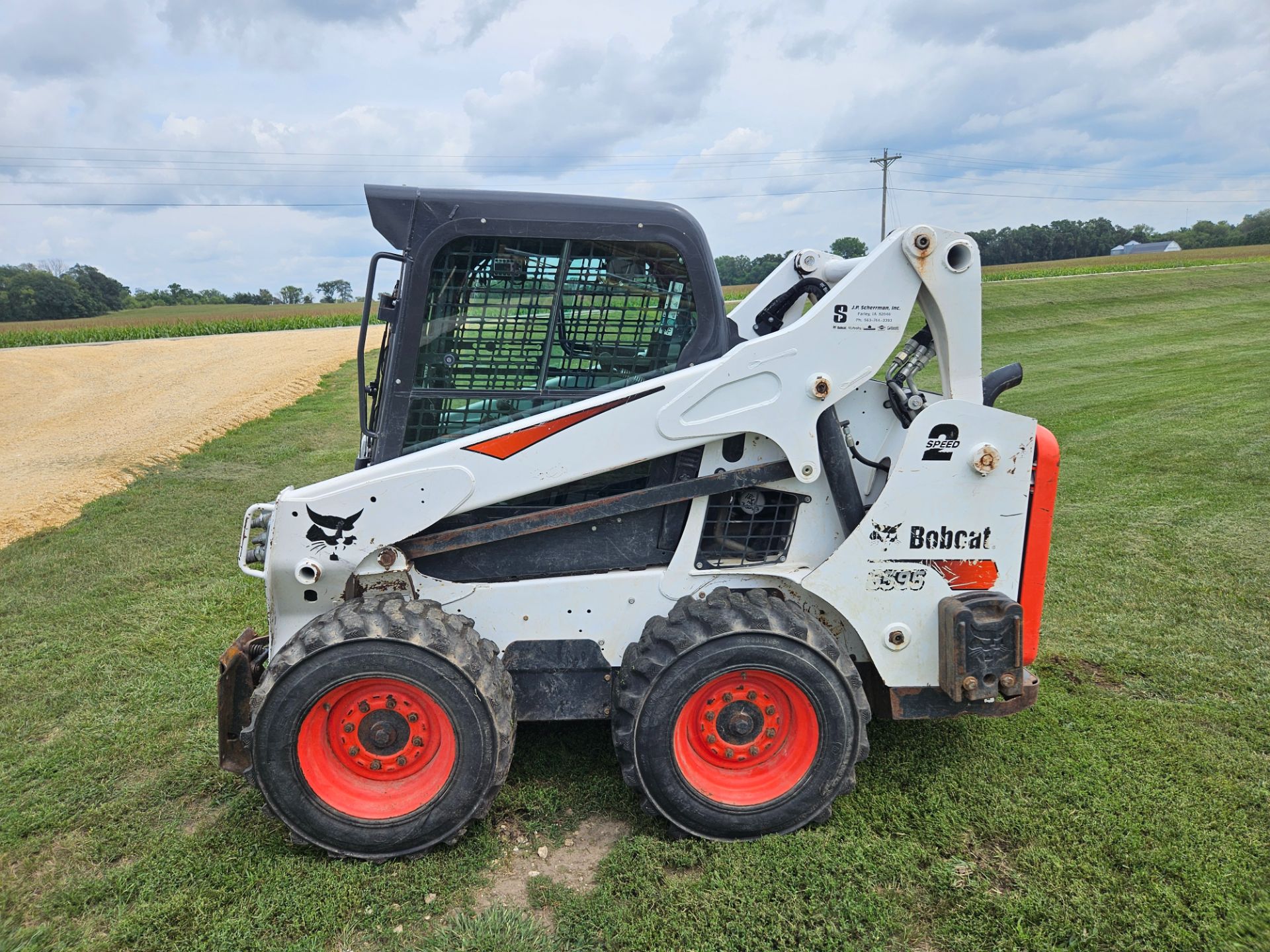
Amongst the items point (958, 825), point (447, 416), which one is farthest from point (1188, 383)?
point (447, 416)

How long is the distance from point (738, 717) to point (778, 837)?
0.50 m

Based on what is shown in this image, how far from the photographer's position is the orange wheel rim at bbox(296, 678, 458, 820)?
3410 mm

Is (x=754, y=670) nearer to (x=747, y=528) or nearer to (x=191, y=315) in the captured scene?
(x=747, y=528)

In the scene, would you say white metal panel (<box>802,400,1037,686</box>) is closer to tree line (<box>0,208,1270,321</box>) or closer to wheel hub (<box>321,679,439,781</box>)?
wheel hub (<box>321,679,439,781</box>)

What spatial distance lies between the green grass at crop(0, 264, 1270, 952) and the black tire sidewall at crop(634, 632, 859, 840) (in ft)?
0.33

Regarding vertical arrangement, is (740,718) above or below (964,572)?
below

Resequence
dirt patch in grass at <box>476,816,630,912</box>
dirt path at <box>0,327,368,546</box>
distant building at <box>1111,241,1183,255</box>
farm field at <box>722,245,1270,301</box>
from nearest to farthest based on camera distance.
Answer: dirt patch in grass at <box>476,816,630,912</box>
dirt path at <box>0,327,368,546</box>
farm field at <box>722,245,1270,301</box>
distant building at <box>1111,241,1183,255</box>

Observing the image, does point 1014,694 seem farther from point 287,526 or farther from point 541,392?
point 287,526

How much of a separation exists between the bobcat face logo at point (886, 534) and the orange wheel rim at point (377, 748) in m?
1.90

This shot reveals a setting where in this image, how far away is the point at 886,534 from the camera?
3.62m

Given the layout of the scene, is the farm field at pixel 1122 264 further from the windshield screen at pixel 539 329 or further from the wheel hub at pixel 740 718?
the wheel hub at pixel 740 718

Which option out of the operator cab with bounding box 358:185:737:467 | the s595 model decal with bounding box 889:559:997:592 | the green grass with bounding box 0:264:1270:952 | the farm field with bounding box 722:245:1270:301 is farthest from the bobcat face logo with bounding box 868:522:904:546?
the farm field with bounding box 722:245:1270:301

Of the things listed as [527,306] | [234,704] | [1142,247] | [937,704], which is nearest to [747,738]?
[937,704]

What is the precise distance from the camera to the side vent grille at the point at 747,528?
12.3ft
